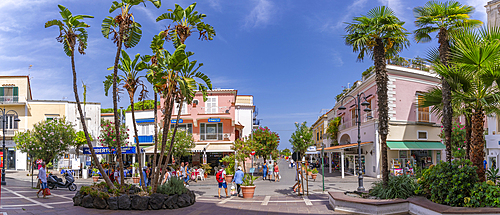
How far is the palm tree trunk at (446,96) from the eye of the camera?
11070 mm

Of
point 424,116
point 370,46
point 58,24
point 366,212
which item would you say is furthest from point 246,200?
point 424,116

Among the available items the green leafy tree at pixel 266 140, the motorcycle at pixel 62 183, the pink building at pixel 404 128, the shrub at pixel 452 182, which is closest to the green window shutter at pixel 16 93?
the motorcycle at pixel 62 183

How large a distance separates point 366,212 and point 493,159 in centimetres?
1515

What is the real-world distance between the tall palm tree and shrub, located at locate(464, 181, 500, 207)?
0.70 m

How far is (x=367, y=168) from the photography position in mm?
26297

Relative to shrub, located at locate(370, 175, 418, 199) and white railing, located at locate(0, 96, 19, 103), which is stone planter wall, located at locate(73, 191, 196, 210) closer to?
shrub, located at locate(370, 175, 418, 199)

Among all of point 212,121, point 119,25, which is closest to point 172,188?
point 119,25

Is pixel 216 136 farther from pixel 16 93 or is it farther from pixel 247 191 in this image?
pixel 16 93

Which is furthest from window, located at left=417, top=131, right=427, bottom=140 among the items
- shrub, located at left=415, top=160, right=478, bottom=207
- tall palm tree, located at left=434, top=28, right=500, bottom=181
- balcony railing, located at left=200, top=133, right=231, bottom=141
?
shrub, located at left=415, top=160, right=478, bottom=207

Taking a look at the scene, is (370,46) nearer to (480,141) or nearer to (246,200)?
(480,141)

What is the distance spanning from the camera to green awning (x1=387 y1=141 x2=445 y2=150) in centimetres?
2348

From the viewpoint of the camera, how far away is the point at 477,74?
29.3 feet

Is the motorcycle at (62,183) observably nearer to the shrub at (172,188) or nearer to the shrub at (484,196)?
the shrub at (172,188)

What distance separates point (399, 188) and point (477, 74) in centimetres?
397
